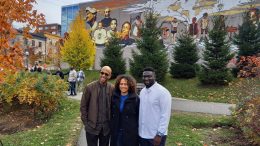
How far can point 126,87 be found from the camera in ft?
15.4

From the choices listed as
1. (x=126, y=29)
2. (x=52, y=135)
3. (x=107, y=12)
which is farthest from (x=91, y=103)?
(x=107, y=12)

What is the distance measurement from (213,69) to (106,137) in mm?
18822

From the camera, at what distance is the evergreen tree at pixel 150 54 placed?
A: 941 inches

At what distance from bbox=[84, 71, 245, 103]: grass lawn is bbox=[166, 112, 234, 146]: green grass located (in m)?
7.67

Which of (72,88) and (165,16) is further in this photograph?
(165,16)

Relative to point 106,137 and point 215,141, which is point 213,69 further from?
point 106,137

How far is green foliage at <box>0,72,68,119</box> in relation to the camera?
10180mm

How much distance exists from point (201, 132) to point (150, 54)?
1537cm

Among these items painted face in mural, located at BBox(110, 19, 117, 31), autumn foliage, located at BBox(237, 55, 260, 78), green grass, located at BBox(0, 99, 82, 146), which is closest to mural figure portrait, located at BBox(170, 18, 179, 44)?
painted face in mural, located at BBox(110, 19, 117, 31)

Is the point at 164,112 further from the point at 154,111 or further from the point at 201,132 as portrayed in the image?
the point at 201,132

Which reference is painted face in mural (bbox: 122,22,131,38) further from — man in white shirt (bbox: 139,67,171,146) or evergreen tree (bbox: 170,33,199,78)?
man in white shirt (bbox: 139,67,171,146)

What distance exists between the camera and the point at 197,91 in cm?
2144

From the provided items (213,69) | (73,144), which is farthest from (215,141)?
(213,69)

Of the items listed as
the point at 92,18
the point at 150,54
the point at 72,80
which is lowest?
the point at 72,80
